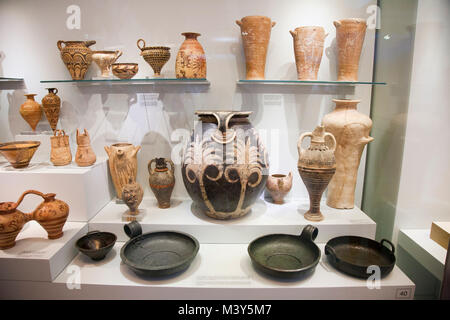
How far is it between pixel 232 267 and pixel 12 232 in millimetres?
1065

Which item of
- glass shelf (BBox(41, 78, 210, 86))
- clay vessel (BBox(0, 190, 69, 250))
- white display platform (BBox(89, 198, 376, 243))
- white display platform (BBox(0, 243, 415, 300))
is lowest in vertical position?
white display platform (BBox(0, 243, 415, 300))

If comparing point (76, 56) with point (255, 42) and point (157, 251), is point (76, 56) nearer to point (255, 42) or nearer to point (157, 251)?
point (255, 42)

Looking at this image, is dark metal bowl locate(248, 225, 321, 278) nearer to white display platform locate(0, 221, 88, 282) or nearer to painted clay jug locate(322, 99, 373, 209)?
painted clay jug locate(322, 99, 373, 209)

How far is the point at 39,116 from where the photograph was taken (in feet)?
6.49

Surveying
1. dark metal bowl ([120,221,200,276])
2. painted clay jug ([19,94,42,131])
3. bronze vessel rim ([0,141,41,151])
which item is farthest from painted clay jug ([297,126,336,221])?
painted clay jug ([19,94,42,131])

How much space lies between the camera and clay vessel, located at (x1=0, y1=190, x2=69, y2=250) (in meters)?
1.41

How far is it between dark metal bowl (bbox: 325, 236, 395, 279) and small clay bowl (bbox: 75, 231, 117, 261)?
111 cm

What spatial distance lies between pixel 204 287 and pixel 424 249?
3.80 ft

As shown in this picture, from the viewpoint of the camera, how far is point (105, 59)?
1803 mm

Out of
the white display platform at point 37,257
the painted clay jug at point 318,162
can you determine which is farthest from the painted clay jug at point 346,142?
the white display platform at point 37,257

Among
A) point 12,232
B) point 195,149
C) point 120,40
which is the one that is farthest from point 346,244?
point 120,40

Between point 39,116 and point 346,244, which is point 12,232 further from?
point 346,244

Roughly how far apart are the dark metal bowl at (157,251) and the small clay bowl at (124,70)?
85 centimetres

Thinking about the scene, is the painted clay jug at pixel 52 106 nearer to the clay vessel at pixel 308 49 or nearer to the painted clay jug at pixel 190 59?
the painted clay jug at pixel 190 59
